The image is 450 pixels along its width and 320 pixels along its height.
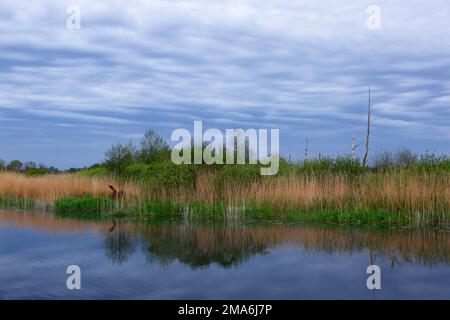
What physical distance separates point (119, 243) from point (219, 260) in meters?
2.45

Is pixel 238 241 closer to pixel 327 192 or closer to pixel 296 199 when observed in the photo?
pixel 296 199

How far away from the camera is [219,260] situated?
8.99 meters

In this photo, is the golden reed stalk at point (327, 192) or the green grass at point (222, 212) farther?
the green grass at point (222, 212)

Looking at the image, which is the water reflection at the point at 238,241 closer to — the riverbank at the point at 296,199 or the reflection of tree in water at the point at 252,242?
the reflection of tree in water at the point at 252,242

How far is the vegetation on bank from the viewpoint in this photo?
41.7 feet

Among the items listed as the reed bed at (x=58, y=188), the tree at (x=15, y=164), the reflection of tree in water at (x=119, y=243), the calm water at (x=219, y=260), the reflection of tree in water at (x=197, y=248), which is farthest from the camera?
the tree at (x=15, y=164)

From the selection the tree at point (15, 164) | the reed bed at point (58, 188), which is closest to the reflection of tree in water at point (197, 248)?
the reed bed at point (58, 188)

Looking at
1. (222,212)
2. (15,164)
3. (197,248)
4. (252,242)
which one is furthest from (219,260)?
(15,164)

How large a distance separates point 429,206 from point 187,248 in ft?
19.9

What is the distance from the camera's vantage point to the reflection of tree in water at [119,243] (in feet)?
29.8

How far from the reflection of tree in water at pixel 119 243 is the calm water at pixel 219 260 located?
0.06 ft

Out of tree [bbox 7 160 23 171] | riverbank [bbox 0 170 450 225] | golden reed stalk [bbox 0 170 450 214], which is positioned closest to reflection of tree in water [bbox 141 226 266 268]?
riverbank [bbox 0 170 450 225]

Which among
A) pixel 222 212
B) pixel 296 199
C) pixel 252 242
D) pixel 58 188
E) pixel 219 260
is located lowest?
pixel 219 260
